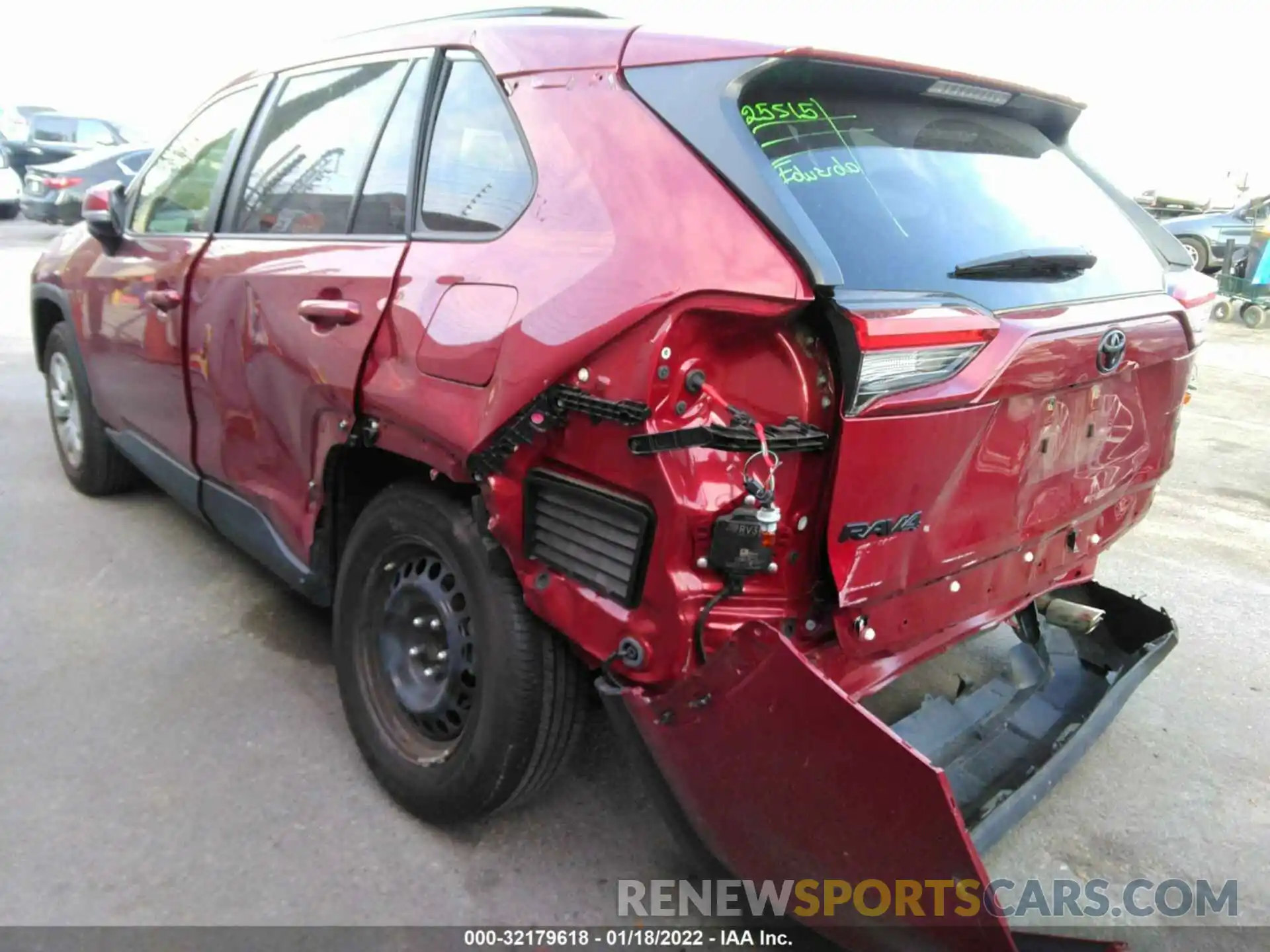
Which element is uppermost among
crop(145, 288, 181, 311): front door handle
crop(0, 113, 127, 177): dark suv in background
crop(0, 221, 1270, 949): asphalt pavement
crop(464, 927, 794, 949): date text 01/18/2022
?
crop(145, 288, 181, 311): front door handle

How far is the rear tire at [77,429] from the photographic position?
4.62 metres

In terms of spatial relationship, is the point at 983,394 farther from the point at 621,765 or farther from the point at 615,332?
the point at 621,765

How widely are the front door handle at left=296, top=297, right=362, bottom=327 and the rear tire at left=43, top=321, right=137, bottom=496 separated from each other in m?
2.44

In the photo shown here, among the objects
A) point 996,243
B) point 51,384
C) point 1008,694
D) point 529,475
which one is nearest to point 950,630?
point 1008,694

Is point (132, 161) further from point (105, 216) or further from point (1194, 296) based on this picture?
point (1194, 296)

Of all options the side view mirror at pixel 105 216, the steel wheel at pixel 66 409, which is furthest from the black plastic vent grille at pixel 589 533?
the steel wheel at pixel 66 409

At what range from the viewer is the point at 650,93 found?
206 centimetres

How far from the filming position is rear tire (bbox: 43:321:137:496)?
182 inches

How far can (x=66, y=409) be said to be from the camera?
4.92 metres

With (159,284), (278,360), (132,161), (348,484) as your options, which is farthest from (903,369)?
(132,161)

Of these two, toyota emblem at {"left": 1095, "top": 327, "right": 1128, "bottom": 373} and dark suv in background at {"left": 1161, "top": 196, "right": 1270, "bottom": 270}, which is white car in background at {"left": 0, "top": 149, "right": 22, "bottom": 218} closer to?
toyota emblem at {"left": 1095, "top": 327, "right": 1128, "bottom": 373}

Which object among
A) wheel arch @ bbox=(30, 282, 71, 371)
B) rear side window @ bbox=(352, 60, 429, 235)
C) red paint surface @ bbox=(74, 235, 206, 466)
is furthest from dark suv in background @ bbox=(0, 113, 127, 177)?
rear side window @ bbox=(352, 60, 429, 235)

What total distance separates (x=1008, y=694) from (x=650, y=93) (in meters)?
1.97

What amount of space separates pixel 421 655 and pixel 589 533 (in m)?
0.86
